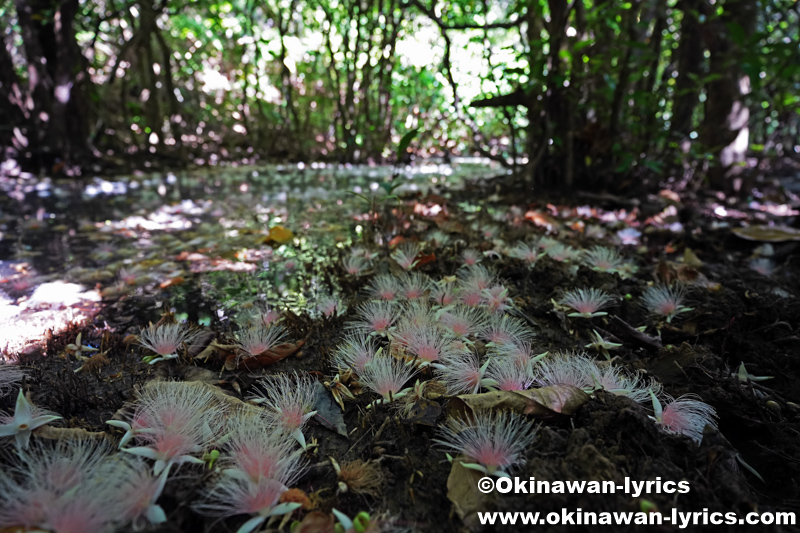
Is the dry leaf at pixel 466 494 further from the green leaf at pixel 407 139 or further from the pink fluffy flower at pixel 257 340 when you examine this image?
the green leaf at pixel 407 139

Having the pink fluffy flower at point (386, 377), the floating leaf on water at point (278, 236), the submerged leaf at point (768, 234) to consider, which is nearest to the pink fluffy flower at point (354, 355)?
the pink fluffy flower at point (386, 377)

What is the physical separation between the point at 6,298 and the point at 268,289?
3.51 feet

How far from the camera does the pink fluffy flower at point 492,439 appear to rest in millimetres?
869

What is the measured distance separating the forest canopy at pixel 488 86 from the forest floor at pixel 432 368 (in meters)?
1.10

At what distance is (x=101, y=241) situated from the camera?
2.89m

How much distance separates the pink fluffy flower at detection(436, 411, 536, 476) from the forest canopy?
271cm

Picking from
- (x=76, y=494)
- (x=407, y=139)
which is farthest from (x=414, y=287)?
(x=407, y=139)

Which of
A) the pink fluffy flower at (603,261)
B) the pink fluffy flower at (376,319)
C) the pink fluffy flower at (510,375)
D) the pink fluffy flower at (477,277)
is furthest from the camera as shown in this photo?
the pink fluffy flower at (603,261)

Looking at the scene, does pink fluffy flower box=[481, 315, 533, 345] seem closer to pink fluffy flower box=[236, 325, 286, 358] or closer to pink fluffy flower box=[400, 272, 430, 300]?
pink fluffy flower box=[400, 272, 430, 300]

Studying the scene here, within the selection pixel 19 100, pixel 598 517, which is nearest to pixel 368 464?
pixel 598 517

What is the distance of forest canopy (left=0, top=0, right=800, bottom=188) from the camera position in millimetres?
3674

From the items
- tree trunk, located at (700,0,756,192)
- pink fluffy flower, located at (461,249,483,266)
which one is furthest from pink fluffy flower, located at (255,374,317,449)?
tree trunk, located at (700,0,756,192)

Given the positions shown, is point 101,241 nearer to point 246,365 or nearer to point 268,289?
point 268,289

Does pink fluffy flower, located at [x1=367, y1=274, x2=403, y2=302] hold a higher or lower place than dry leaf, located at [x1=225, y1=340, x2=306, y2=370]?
higher
